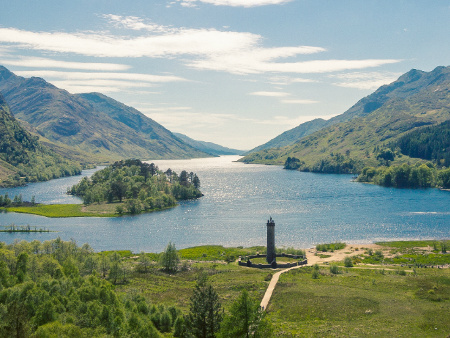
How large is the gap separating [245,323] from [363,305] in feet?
110

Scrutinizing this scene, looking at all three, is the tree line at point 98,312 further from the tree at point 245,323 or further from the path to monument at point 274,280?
the path to monument at point 274,280

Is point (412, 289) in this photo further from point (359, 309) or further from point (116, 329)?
point (116, 329)

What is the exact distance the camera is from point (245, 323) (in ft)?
141

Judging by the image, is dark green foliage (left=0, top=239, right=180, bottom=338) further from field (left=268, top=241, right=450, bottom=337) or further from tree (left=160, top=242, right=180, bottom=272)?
tree (left=160, top=242, right=180, bottom=272)

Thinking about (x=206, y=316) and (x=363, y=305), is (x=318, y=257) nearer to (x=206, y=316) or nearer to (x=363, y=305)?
(x=363, y=305)

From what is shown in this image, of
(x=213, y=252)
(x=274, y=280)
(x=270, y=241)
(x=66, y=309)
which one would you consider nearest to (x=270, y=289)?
(x=274, y=280)

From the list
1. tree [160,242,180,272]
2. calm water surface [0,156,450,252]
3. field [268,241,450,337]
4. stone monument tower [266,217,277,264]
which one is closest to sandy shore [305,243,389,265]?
field [268,241,450,337]

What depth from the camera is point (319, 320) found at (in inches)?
2474

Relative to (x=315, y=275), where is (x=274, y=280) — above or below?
below

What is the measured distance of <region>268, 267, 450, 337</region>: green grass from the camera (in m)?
57.6

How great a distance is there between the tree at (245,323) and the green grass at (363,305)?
14.4m

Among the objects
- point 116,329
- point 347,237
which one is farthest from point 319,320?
point 347,237

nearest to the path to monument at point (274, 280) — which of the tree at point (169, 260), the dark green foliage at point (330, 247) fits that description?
the dark green foliage at point (330, 247)

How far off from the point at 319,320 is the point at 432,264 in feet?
179
